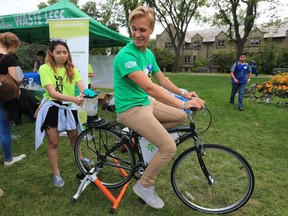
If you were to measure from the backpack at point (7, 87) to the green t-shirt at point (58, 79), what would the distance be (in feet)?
2.08

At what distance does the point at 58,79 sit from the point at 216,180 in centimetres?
244

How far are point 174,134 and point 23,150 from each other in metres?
3.19

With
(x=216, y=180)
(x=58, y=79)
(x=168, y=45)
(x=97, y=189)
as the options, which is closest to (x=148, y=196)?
(x=97, y=189)

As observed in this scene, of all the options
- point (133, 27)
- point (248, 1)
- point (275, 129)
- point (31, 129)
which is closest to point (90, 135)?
point (133, 27)

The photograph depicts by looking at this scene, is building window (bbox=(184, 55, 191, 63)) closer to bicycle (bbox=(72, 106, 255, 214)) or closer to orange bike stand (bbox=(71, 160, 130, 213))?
bicycle (bbox=(72, 106, 255, 214))

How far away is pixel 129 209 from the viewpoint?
2.51m

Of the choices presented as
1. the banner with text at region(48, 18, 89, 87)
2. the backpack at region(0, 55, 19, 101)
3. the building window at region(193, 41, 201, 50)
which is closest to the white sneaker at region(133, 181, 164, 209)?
the backpack at region(0, 55, 19, 101)

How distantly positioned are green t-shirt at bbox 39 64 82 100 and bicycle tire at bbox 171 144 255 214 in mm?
1652

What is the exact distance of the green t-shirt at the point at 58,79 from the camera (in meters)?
2.53

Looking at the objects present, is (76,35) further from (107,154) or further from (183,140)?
(183,140)

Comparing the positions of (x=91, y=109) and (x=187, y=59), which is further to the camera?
(x=187, y=59)

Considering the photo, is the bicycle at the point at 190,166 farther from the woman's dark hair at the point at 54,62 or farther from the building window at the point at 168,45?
the building window at the point at 168,45

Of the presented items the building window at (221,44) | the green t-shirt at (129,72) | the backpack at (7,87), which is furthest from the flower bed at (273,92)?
the building window at (221,44)

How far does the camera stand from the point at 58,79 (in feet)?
8.82
